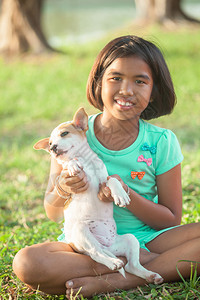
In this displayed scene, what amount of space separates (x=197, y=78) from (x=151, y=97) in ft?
18.9

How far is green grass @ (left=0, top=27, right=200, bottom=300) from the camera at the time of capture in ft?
9.35

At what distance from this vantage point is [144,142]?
268cm

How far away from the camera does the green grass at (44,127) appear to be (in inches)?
112

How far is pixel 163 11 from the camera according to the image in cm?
1300

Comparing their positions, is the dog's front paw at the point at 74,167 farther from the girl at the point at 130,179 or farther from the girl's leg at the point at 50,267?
the girl's leg at the point at 50,267

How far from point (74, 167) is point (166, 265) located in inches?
30.3

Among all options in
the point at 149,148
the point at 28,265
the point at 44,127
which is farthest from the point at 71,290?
the point at 44,127

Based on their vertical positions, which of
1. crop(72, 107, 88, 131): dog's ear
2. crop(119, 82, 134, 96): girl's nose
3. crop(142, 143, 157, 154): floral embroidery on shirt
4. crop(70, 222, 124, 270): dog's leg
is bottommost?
crop(70, 222, 124, 270): dog's leg

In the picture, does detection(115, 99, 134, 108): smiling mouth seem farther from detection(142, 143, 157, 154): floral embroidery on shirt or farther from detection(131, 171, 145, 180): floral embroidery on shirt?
detection(131, 171, 145, 180): floral embroidery on shirt

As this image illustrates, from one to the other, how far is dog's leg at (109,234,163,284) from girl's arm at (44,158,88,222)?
14.1 inches

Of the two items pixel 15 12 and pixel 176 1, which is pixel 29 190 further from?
pixel 176 1

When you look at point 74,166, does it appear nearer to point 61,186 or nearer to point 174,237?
point 61,186

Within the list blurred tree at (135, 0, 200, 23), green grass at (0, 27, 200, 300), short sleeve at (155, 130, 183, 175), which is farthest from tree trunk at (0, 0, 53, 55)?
short sleeve at (155, 130, 183, 175)

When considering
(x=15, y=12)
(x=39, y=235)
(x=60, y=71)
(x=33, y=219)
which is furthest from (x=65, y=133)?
(x=15, y=12)
